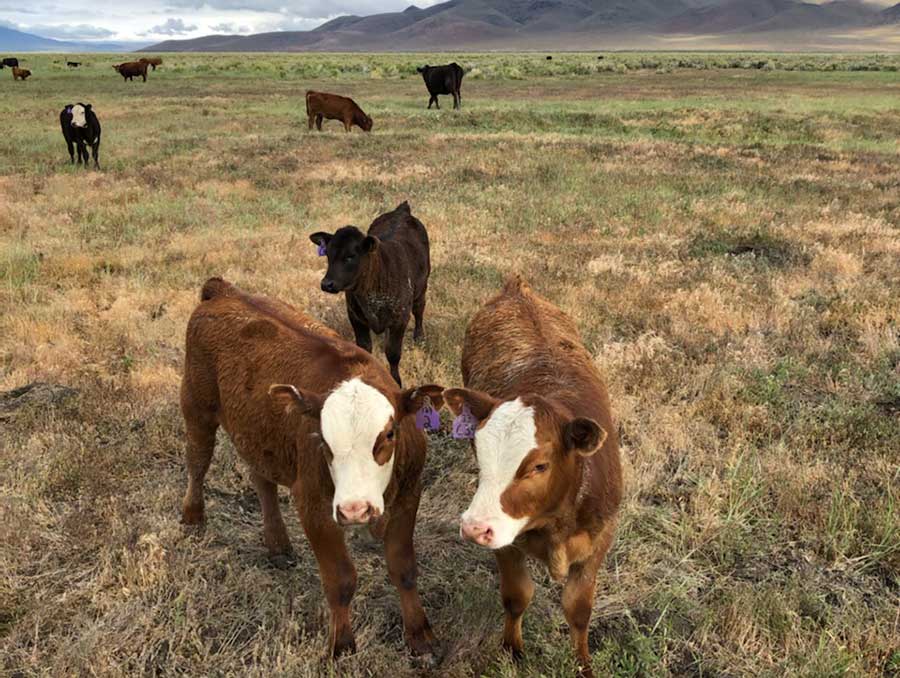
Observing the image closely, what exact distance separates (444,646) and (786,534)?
231cm

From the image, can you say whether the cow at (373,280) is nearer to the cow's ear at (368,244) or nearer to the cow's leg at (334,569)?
the cow's ear at (368,244)

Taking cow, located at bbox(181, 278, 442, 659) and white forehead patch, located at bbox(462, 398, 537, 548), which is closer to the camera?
white forehead patch, located at bbox(462, 398, 537, 548)

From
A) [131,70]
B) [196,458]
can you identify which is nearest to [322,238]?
[196,458]

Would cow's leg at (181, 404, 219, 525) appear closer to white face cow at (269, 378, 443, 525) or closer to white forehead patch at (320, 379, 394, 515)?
white face cow at (269, 378, 443, 525)

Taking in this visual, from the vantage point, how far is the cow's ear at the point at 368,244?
21.8 ft

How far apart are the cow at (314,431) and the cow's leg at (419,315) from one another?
3317 mm

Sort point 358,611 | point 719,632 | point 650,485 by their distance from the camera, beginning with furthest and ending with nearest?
point 650,485 → point 358,611 → point 719,632

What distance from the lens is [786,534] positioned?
4.25 meters

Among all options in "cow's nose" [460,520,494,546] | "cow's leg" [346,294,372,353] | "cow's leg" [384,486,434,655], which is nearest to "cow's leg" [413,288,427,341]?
"cow's leg" [346,294,372,353]

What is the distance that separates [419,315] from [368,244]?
5.00 ft

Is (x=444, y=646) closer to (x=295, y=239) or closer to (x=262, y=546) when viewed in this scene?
(x=262, y=546)

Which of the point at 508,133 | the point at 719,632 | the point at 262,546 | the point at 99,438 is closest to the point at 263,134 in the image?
the point at 508,133

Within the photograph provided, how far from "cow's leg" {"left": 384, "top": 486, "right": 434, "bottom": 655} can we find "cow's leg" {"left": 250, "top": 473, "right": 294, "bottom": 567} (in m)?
0.99

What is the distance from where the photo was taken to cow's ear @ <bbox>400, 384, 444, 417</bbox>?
3.23 meters
